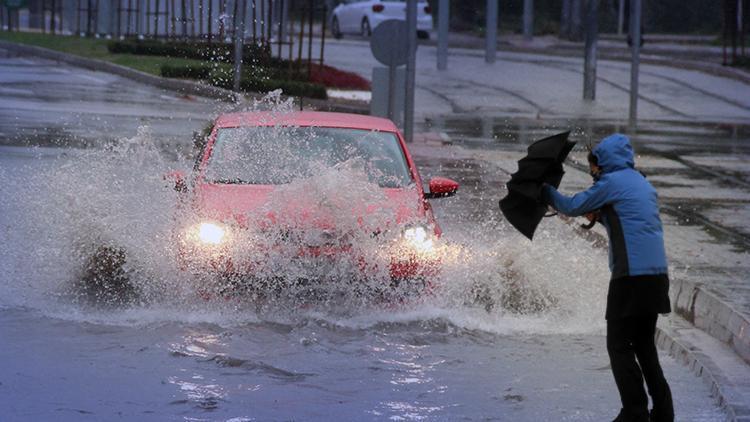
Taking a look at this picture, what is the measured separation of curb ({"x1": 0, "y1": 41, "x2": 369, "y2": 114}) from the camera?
96.5 feet

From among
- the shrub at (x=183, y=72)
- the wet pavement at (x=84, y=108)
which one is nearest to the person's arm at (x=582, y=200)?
the wet pavement at (x=84, y=108)

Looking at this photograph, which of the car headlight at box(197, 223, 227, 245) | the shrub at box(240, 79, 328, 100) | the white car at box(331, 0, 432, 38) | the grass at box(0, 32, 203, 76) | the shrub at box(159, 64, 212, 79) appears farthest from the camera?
the white car at box(331, 0, 432, 38)

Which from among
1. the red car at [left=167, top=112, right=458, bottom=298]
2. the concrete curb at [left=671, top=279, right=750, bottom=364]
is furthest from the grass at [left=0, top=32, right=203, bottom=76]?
the concrete curb at [left=671, top=279, right=750, bottom=364]

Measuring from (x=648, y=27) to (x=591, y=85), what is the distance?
3090 cm

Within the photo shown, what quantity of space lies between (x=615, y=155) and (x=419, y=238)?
3.20 m

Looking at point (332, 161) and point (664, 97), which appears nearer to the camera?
point (332, 161)

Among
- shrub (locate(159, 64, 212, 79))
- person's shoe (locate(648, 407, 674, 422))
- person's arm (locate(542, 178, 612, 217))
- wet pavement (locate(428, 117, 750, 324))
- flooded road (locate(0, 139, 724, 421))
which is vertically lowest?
flooded road (locate(0, 139, 724, 421))

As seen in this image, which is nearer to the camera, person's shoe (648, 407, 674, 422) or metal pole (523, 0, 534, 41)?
person's shoe (648, 407, 674, 422)

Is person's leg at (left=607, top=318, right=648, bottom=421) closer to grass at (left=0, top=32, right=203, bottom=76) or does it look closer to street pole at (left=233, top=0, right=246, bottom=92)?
street pole at (left=233, top=0, right=246, bottom=92)

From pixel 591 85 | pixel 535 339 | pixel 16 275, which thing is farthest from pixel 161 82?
pixel 535 339

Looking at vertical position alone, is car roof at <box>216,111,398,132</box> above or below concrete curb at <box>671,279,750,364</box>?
above

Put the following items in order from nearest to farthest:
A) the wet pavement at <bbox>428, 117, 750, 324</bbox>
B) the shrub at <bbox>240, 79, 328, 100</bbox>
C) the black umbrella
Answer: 1. the black umbrella
2. the wet pavement at <bbox>428, 117, 750, 324</bbox>
3. the shrub at <bbox>240, 79, 328, 100</bbox>

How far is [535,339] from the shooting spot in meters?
10.3

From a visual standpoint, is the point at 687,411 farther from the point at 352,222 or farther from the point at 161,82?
the point at 161,82
